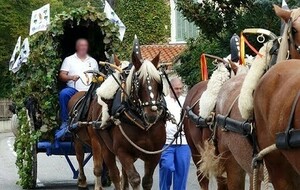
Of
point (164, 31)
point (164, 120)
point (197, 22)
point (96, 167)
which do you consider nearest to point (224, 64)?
point (164, 120)

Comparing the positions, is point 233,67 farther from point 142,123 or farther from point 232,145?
point 232,145

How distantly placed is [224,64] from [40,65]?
17.1 ft

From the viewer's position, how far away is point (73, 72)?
14133 mm

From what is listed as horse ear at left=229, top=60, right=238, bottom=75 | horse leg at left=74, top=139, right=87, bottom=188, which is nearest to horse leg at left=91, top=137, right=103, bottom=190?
horse leg at left=74, top=139, right=87, bottom=188

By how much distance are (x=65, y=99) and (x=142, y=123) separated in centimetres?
359

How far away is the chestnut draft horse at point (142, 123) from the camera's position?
34.4 ft

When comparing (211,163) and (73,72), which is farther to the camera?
(73,72)

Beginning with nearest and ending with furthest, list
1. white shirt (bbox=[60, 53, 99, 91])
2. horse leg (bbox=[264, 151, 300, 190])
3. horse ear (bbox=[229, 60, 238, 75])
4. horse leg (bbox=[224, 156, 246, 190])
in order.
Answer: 1. horse leg (bbox=[264, 151, 300, 190])
2. horse leg (bbox=[224, 156, 246, 190])
3. horse ear (bbox=[229, 60, 238, 75])
4. white shirt (bbox=[60, 53, 99, 91])

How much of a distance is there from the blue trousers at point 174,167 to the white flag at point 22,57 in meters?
3.67

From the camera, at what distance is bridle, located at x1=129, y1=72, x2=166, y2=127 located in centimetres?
1041

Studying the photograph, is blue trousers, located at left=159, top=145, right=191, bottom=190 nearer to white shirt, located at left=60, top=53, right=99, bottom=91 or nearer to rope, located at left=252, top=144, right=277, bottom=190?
white shirt, located at left=60, top=53, right=99, bottom=91

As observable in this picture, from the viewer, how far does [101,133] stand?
39.3 ft

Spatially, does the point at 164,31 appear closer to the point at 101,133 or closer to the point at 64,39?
the point at 64,39

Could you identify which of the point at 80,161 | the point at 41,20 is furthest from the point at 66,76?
the point at 80,161
